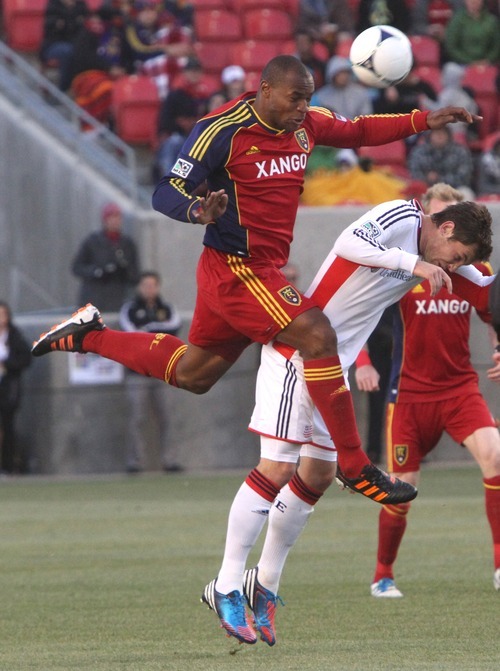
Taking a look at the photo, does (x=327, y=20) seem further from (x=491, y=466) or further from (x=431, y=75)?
(x=491, y=466)

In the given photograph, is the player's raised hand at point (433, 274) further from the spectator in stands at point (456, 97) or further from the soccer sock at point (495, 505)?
the spectator in stands at point (456, 97)

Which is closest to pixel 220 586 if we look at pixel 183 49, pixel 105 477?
pixel 105 477

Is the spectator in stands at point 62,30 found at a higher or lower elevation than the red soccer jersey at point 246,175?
higher

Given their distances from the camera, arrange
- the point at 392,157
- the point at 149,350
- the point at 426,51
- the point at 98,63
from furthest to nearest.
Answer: the point at 426,51, the point at 98,63, the point at 392,157, the point at 149,350

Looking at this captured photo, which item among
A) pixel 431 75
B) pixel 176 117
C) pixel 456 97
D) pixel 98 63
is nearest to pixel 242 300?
pixel 176 117

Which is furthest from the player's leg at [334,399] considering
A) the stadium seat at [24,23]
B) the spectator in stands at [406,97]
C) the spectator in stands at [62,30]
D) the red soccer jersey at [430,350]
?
the stadium seat at [24,23]

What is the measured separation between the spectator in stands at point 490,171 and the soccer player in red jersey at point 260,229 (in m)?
10.3

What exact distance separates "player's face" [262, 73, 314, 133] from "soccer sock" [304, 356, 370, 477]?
3.55 feet

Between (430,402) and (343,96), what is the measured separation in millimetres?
9566

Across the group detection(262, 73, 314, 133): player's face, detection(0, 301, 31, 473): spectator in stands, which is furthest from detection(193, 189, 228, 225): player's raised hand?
detection(0, 301, 31, 473): spectator in stands

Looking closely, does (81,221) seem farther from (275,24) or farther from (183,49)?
(275,24)

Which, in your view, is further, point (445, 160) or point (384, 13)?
point (384, 13)

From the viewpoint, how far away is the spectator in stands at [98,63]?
18.8 meters

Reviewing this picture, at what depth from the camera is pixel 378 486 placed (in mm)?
6547
